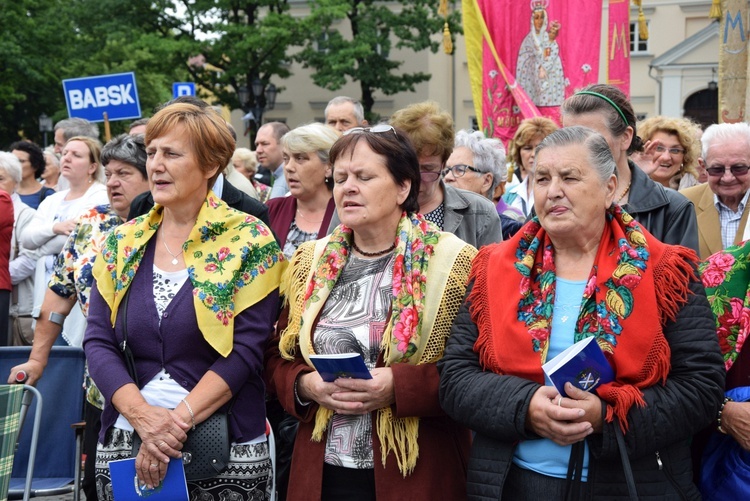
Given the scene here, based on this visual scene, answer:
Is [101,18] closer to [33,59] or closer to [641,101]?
[33,59]

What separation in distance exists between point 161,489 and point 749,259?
240 cm

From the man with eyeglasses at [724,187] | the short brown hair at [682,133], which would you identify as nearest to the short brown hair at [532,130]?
the short brown hair at [682,133]

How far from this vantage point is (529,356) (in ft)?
10.2

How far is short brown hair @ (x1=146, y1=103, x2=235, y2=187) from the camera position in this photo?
11.8ft

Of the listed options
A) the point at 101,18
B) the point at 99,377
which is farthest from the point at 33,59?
the point at 99,377

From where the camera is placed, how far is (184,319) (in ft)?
11.3

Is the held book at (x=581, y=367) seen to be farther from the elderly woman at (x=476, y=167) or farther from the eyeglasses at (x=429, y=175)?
the elderly woman at (x=476, y=167)

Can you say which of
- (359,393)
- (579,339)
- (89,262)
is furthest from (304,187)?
(579,339)

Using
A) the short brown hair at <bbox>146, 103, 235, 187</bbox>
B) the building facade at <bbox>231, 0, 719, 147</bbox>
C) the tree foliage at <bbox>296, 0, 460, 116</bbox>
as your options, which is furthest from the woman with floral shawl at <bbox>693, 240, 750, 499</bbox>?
the building facade at <bbox>231, 0, 719, 147</bbox>

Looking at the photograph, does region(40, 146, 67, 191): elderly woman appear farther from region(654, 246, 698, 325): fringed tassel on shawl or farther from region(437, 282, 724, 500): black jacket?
region(654, 246, 698, 325): fringed tassel on shawl

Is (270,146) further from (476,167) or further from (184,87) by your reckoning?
(184,87)

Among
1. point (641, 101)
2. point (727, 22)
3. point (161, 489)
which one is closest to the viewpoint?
point (161, 489)

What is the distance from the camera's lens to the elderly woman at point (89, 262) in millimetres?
4336

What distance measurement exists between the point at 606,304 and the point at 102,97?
8648 millimetres
